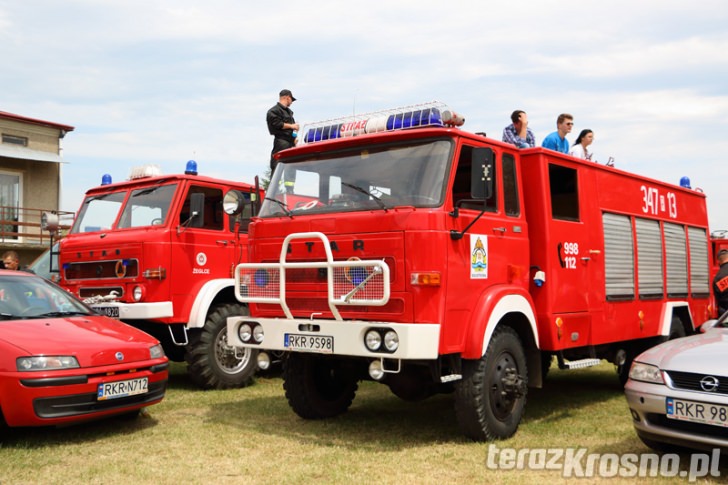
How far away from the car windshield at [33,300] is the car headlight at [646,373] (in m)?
5.07

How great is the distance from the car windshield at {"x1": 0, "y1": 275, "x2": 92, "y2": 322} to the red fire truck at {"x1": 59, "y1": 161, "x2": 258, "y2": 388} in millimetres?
1276

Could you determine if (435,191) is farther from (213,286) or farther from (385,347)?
(213,286)

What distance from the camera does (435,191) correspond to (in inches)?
230

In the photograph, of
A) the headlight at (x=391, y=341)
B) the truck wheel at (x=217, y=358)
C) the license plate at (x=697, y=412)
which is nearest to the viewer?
the license plate at (x=697, y=412)

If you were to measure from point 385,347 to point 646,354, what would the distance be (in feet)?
6.70

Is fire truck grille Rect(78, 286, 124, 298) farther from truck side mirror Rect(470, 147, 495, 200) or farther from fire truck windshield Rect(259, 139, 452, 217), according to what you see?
truck side mirror Rect(470, 147, 495, 200)

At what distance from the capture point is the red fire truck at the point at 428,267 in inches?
225

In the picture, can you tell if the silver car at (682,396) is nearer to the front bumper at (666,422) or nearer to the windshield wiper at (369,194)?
the front bumper at (666,422)

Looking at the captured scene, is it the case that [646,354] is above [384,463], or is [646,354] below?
above

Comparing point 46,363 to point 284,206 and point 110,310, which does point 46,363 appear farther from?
point 110,310

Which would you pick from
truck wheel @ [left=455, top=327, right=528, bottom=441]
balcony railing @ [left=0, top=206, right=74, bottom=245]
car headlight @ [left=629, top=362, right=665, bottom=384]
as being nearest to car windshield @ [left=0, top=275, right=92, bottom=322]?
truck wheel @ [left=455, top=327, right=528, bottom=441]

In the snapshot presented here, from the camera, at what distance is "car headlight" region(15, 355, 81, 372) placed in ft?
18.9

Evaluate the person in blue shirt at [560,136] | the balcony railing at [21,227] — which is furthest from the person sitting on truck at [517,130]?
the balcony railing at [21,227]

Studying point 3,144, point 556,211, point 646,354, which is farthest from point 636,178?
point 3,144
